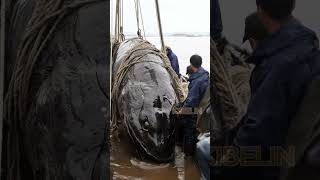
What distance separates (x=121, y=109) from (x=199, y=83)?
80 cm

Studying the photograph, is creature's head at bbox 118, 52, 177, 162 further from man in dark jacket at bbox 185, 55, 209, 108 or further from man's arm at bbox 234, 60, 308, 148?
man's arm at bbox 234, 60, 308, 148

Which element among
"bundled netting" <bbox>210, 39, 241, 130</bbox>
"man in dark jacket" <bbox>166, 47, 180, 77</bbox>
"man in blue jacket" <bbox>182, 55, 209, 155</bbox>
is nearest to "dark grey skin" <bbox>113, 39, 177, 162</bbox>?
"man in blue jacket" <bbox>182, 55, 209, 155</bbox>

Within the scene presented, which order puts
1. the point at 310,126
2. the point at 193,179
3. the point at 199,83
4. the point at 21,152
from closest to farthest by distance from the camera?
the point at 310,126
the point at 21,152
the point at 193,179
the point at 199,83

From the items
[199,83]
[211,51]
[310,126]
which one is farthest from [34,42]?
[199,83]

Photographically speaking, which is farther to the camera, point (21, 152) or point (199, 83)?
point (199, 83)

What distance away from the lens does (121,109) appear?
12.7 feet

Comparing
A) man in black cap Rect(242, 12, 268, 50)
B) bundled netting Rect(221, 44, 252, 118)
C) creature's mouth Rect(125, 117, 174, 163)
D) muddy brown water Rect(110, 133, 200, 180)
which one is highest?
man in black cap Rect(242, 12, 268, 50)

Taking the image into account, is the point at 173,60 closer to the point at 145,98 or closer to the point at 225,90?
the point at 145,98

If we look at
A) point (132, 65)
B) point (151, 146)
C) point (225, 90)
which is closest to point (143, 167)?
point (151, 146)

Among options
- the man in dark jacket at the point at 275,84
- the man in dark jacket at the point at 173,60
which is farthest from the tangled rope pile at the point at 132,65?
the man in dark jacket at the point at 275,84

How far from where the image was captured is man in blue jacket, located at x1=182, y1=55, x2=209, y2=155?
3.35 metres

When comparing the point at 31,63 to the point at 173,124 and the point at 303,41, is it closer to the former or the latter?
the point at 303,41

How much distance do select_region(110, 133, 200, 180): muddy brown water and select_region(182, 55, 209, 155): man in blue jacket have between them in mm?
132

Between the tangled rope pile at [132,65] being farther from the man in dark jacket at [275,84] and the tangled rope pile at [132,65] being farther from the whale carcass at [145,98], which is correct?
the man in dark jacket at [275,84]
